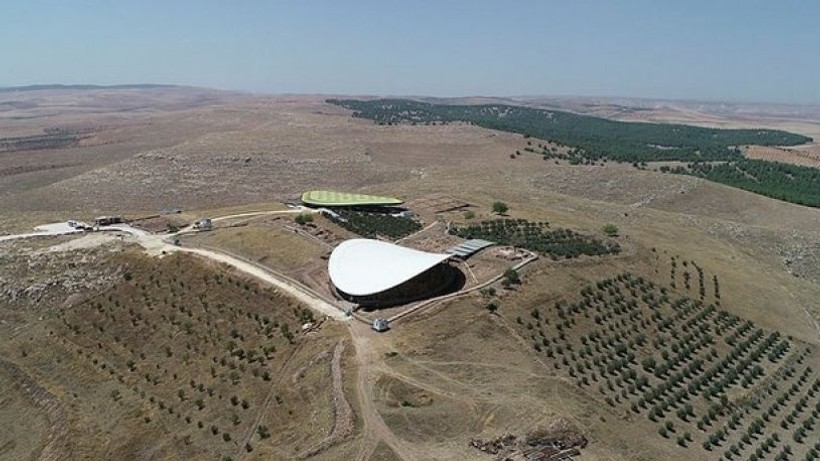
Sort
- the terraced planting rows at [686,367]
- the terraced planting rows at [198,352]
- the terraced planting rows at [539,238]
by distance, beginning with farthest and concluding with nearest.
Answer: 1. the terraced planting rows at [539,238]
2. the terraced planting rows at [686,367]
3. the terraced planting rows at [198,352]

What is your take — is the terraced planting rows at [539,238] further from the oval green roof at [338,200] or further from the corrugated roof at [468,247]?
the oval green roof at [338,200]

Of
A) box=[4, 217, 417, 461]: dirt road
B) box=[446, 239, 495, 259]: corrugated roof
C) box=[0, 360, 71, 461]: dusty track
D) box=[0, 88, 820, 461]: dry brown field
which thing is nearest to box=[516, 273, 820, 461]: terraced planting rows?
box=[0, 88, 820, 461]: dry brown field

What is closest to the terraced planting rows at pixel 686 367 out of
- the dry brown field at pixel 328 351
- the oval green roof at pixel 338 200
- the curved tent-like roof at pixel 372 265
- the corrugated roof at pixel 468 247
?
→ the dry brown field at pixel 328 351

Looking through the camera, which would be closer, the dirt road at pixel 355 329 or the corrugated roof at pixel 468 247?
the dirt road at pixel 355 329

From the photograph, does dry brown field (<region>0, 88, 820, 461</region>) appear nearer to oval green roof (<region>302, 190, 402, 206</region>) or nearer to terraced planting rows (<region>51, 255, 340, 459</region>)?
terraced planting rows (<region>51, 255, 340, 459</region>)

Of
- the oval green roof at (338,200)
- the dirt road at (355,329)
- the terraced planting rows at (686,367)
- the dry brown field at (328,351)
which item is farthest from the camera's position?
the oval green roof at (338,200)

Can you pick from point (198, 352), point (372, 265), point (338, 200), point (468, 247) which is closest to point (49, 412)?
point (198, 352)
